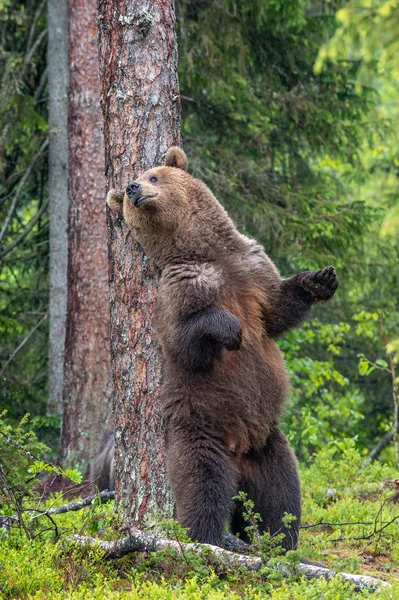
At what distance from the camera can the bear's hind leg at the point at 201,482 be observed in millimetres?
5500

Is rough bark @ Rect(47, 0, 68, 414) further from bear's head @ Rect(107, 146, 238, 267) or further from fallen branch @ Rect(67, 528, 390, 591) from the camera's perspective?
fallen branch @ Rect(67, 528, 390, 591)

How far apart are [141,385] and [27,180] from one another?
910 centimetres

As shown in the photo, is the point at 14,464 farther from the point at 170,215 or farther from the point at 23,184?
the point at 23,184

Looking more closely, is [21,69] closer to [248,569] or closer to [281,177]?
[281,177]

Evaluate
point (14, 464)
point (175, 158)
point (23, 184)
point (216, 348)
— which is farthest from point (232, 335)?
point (23, 184)

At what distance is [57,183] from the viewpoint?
12.9 meters

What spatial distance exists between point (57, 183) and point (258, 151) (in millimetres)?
3440

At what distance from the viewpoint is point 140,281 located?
6.09 m

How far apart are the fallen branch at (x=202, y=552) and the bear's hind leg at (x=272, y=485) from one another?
92 cm

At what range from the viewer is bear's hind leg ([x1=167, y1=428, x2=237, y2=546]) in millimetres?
5500

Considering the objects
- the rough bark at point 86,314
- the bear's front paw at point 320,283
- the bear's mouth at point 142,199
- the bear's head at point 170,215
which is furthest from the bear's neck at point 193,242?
the rough bark at point 86,314

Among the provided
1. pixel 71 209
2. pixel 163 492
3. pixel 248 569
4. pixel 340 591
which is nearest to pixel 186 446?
pixel 163 492

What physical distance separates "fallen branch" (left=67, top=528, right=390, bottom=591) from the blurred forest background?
6068 millimetres

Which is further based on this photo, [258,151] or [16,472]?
[258,151]
